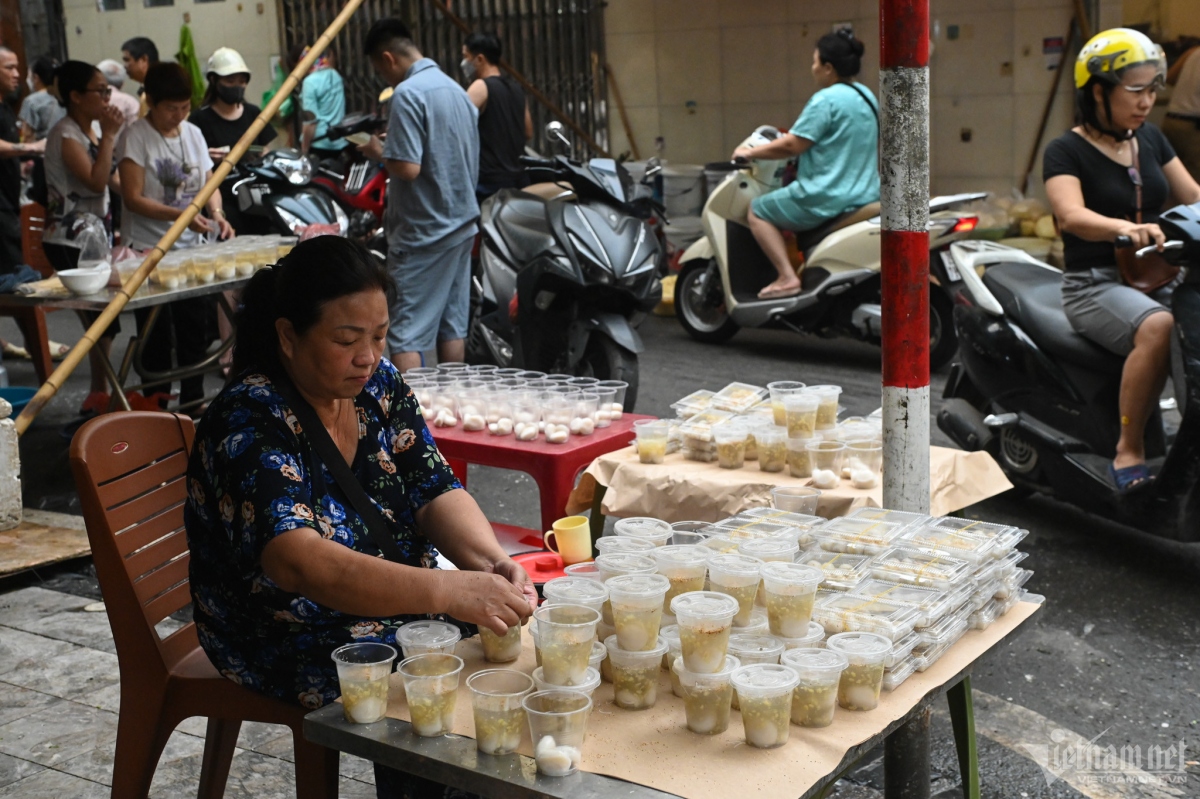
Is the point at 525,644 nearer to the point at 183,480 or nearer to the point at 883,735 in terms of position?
the point at 883,735

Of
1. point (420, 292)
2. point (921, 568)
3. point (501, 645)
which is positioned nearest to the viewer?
point (501, 645)

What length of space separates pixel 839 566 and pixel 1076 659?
5.81ft

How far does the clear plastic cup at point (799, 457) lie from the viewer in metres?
3.59

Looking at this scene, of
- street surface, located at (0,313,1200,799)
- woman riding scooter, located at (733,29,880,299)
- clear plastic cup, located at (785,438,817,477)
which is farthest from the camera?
woman riding scooter, located at (733,29,880,299)

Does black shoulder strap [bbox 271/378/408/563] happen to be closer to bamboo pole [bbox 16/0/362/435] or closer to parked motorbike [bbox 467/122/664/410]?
bamboo pole [bbox 16/0/362/435]

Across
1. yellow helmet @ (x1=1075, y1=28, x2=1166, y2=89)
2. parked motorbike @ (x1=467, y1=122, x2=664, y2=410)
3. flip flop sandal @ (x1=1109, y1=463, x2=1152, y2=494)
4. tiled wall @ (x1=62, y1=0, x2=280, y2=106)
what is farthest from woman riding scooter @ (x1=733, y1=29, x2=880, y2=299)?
tiled wall @ (x1=62, y1=0, x2=280, y2=106)

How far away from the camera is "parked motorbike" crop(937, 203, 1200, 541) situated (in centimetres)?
411

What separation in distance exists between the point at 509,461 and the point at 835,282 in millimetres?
3833

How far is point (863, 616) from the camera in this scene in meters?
2.30

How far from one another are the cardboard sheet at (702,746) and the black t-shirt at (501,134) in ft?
21.1

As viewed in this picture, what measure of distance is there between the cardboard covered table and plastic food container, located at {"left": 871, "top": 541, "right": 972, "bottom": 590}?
217 mm

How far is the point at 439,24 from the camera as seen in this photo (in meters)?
12.6

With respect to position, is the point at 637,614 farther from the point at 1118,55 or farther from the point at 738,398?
the point at 1118,55

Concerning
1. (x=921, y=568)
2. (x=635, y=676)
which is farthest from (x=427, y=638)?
(x=921, y=568)
